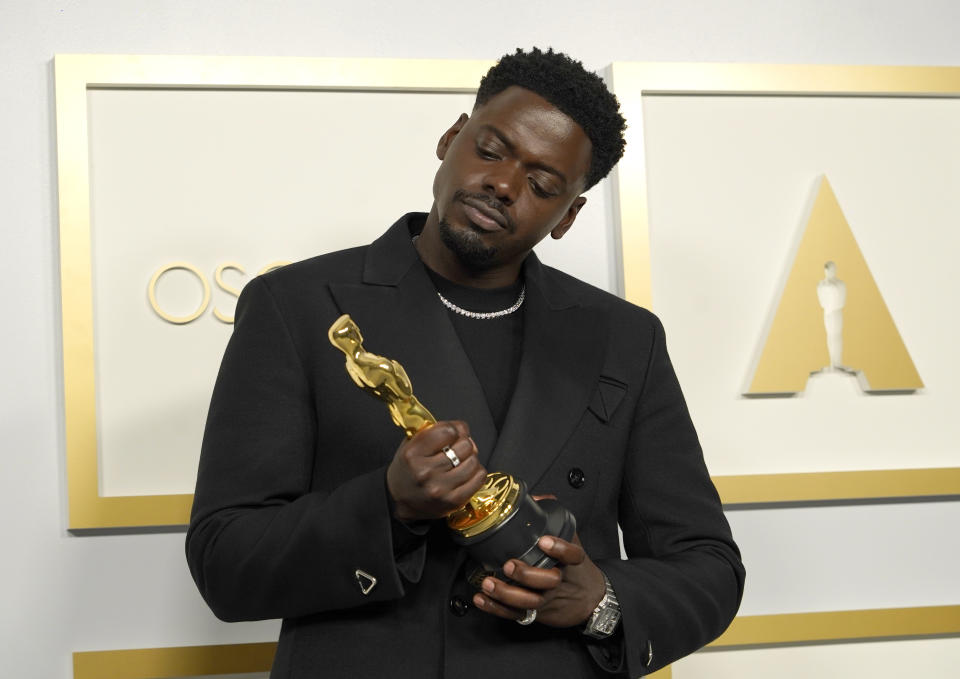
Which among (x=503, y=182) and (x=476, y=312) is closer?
(x=503, y=182)

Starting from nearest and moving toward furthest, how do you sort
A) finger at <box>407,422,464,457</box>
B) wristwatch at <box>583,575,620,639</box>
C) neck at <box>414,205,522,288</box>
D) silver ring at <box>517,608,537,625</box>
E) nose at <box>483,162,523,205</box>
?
1. finger at <box>407,422,464,457</box>
2. silver ring at <box>517,608,537,625</box>
3. wristwatch at <box>583,575,620,639</box>
4. nose at <box>483,162,523,205</box>
5. neck at <box>414,205,522,288</box>

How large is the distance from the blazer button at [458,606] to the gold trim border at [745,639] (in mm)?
771

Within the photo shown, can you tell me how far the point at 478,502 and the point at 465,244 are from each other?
434mm

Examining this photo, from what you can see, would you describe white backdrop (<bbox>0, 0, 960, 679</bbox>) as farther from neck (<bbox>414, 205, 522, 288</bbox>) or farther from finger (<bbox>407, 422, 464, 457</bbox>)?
finger (<bbox>407, 422, 464, 457</bbox>)

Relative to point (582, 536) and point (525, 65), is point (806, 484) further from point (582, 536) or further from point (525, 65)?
point (525, 65)

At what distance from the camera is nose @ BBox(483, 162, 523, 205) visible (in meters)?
1.40

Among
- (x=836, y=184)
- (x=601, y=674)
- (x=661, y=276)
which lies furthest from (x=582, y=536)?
(x=836, y=184)

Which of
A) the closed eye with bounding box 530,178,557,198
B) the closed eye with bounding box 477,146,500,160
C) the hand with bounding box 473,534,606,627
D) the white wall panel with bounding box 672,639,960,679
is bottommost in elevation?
the white wall panel with bounding box 672,639,960,679

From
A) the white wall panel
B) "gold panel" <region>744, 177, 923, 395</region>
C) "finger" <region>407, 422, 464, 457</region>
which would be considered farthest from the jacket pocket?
the white wall panel

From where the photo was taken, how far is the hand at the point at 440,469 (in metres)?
1.05

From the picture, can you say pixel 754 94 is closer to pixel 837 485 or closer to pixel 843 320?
pixel 843 320

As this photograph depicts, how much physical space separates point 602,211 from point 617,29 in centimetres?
39

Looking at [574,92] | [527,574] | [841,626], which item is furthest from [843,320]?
[527,574]

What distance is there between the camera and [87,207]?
1943mm
